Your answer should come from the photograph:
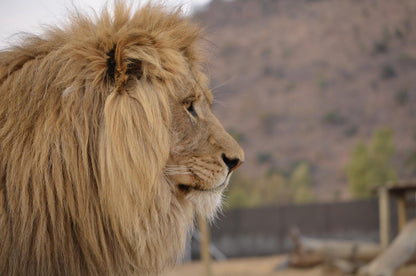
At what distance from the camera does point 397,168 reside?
138ft

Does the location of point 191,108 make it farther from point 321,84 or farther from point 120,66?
point 321,84

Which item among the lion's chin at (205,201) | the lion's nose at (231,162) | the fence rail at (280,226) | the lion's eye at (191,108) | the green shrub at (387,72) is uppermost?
the green shrub at (387,72)

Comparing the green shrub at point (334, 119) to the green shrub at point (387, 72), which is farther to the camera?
the green shrub at point (387, 72)

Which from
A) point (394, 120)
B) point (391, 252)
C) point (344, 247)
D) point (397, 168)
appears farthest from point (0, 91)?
point (394, 120)

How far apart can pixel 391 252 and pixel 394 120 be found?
42223mm

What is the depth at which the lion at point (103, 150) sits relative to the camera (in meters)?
2.09

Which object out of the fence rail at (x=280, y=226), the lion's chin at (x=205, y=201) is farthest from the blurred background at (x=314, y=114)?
the lion's chin at (x=205, y=201)

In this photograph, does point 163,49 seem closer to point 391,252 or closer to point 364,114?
point 391,252

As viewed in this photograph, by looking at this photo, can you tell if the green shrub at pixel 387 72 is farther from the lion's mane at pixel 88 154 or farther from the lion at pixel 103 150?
the lion's mane at pixel 88 154

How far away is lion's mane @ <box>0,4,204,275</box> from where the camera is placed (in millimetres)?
2078

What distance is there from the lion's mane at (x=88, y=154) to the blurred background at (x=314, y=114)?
19.0 metres

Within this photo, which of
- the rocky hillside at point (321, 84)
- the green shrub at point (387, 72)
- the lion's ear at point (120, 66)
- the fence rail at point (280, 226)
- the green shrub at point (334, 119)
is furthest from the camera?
the green shrub at point (387, 72)

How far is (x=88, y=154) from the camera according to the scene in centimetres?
221

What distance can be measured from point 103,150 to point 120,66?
0.41 m
